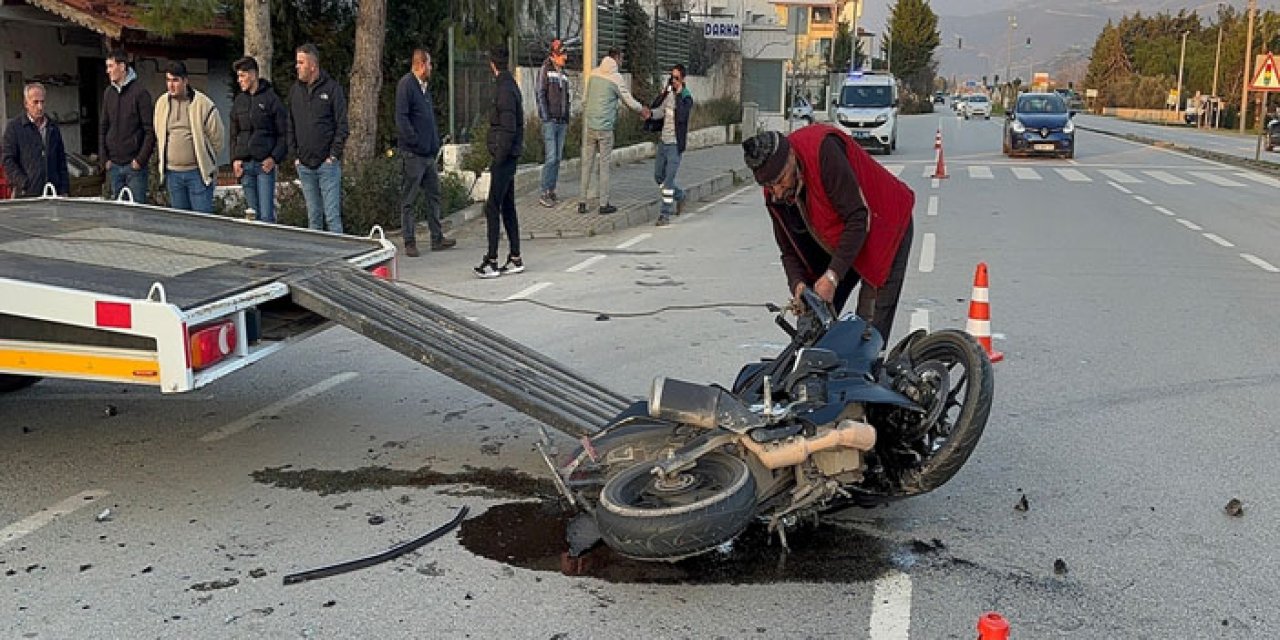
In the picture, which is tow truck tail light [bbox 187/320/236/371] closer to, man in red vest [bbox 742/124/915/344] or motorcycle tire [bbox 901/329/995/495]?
man in red vest [bbox 742/124/915/344]

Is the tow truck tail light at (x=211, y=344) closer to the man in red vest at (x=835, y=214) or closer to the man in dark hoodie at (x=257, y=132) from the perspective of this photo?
the man in red vest at (x=835, y=214)

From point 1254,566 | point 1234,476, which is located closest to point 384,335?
point 1254,566

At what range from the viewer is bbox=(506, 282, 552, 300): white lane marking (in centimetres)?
995

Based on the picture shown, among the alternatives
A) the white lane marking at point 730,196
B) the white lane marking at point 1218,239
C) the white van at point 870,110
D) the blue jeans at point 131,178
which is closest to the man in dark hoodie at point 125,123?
the blue jeans at point 131,178

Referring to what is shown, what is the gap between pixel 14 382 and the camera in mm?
6594

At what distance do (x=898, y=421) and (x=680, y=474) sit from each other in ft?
3.40

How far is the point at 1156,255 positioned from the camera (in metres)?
12.7

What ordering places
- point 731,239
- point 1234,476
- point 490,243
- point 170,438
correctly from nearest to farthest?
point 1234,476
point 170,438
point 490,243
point 731,239

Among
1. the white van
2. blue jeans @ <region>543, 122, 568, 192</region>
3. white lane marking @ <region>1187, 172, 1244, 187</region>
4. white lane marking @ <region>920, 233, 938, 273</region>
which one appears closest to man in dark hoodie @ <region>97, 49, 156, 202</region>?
blue jeans @ <region>543, 122, 568, 192</region>

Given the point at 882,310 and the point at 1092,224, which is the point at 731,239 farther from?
the point at 882,310

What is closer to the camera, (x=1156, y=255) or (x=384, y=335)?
(x=384, y=335)

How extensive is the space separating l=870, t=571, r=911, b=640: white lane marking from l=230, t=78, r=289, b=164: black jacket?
8570 millimetres

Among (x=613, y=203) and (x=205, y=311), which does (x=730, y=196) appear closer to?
(x=613, y=203)

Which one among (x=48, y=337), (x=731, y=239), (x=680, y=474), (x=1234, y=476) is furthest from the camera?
(x=731, y=239)
